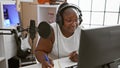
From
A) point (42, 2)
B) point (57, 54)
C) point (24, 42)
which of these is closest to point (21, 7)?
point (42, 2)

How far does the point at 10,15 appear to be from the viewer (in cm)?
216

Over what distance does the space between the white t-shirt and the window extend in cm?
148

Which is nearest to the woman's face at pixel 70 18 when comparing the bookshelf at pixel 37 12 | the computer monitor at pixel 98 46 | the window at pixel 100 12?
the computer monitor at pixel 98 46

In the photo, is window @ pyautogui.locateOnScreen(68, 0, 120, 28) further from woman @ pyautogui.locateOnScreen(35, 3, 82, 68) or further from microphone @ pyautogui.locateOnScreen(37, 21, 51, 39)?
microphone @ pyautogui.locateOnScreen(37, 21, 51, 39)

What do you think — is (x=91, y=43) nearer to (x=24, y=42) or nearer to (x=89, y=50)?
(x=89, y=50)

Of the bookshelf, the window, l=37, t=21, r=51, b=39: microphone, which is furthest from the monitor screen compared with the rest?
the window

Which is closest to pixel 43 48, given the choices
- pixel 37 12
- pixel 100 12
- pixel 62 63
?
pixel 62 63

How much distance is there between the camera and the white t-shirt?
1.46 m

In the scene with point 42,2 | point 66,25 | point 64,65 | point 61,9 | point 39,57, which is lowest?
point 64,65

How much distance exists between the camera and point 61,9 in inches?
49.6

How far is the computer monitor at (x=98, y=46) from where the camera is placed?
2.65 feet

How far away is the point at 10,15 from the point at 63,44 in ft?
3.36

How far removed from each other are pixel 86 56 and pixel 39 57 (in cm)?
53

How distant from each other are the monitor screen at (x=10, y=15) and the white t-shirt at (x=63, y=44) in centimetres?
87
